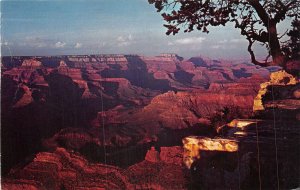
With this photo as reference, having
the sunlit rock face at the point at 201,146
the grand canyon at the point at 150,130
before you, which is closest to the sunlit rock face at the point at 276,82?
the grand canyon at the point at 150,130

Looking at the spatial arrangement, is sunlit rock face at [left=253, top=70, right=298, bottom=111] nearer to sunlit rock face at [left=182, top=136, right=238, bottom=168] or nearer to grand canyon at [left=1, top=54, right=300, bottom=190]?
grand canyon at [left=1, top=54, right=300, bottom=190]

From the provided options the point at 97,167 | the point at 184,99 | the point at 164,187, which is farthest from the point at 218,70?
the point at 164,187

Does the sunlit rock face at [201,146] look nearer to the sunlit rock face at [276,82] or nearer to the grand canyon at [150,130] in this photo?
the grand canyon at [150,130]

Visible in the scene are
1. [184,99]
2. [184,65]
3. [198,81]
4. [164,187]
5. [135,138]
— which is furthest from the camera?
[184,65]

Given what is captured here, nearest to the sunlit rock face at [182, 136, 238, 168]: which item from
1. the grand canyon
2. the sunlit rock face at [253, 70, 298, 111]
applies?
the grand canyon

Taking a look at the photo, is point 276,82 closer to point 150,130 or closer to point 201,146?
point 201,146

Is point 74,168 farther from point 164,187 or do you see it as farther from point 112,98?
point 112,98
